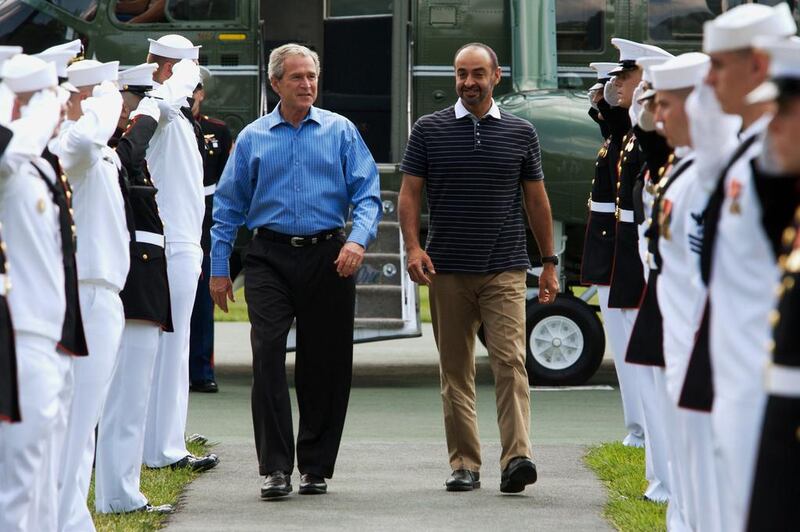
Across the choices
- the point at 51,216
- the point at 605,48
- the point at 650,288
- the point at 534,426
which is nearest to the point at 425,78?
the point at 605,48

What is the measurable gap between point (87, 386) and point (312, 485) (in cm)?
176

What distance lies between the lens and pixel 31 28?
38.3ft

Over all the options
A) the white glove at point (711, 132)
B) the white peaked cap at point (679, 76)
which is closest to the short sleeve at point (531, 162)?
the white peaked cap at point (679, 76)

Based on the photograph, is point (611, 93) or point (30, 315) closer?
point (30, 315)

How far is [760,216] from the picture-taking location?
11.6 ft

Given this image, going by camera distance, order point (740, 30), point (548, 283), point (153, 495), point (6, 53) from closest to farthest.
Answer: point (740, 30) < point (6, 53) < point (153, 495) < point (548, 283)

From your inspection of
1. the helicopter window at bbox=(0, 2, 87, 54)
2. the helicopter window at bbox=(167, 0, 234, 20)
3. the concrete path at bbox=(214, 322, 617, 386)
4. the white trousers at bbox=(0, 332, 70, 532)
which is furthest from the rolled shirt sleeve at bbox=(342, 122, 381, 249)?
the helicopter window at bbox=(0, 2, 87, 54)

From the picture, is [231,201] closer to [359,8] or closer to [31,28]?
[31,28]

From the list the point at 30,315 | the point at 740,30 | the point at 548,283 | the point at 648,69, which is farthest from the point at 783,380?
the point at 548,283

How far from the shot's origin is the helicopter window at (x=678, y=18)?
11.9 metres

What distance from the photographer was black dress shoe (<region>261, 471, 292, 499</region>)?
725cm

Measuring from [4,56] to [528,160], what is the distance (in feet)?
10.7

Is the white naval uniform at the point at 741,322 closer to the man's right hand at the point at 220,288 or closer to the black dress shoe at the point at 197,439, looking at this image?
the man's right hand at the point at 220,288

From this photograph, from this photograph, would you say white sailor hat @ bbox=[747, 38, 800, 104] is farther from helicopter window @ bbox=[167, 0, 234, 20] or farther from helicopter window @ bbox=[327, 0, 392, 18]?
helicopter window @ bbox=[327, 0, 392, 18]
